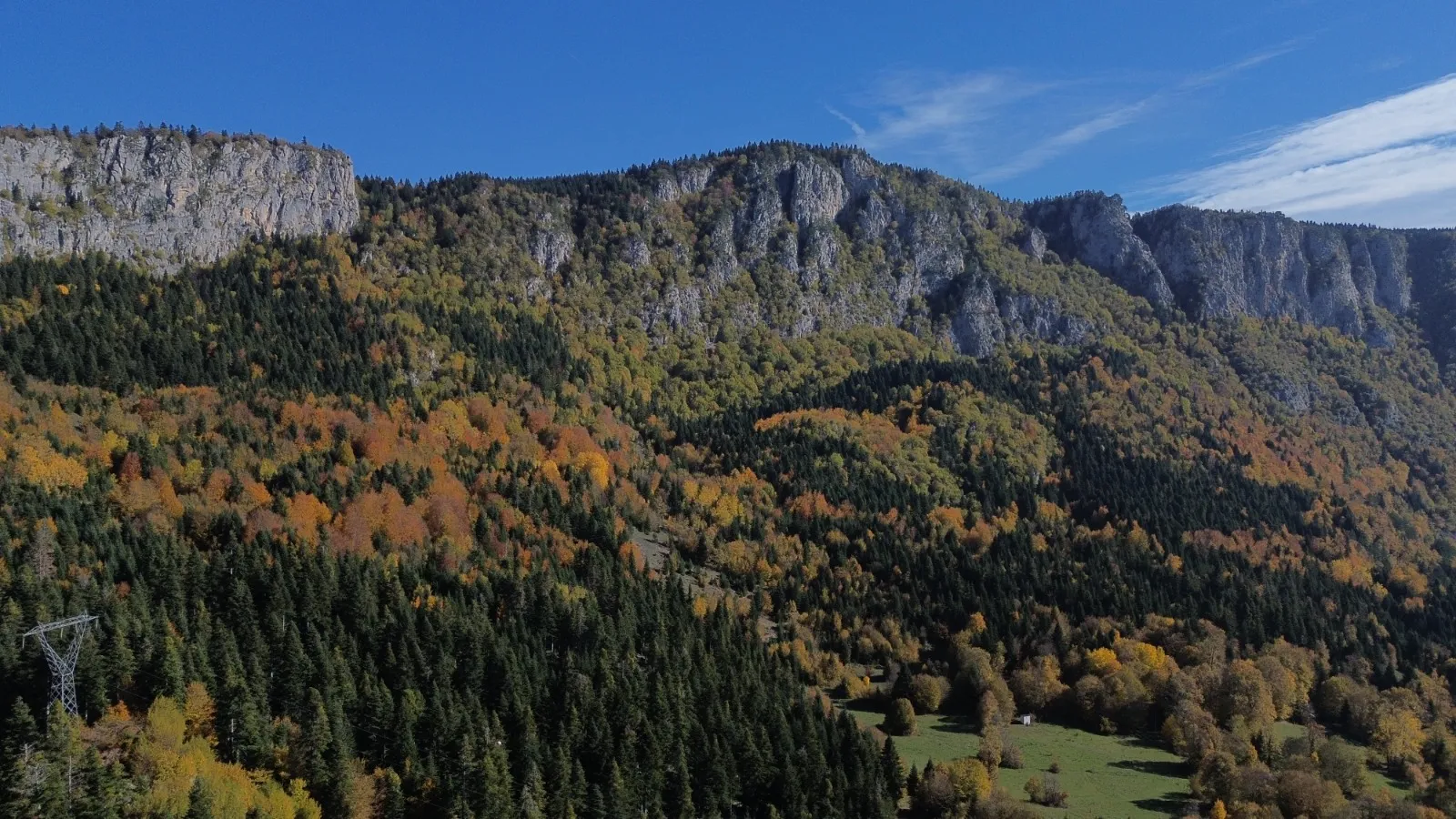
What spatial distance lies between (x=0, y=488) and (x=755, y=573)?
350 feet

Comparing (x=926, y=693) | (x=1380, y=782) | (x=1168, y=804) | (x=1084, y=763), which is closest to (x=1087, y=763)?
(x=1084, y=763)

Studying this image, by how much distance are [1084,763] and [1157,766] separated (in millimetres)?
8818

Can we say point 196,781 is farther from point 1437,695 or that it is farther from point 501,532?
point 1437,695

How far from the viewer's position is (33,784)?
198ft

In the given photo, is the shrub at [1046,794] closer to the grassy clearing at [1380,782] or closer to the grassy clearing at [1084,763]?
the grassy clearing at [1084,763]

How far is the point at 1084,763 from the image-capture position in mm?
106750

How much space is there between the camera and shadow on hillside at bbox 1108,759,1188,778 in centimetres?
10519

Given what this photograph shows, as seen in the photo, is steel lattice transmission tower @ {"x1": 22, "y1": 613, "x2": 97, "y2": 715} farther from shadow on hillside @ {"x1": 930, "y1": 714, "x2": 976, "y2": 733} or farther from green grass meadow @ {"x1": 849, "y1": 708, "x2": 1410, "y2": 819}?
shadow on hillside @ {"x1": 930, "y1": 714, "x2": 976, "y2": 733}

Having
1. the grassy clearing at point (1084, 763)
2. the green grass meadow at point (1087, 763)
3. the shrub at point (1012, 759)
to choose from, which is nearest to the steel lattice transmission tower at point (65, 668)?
the green grass meadow at point (1087, 763)

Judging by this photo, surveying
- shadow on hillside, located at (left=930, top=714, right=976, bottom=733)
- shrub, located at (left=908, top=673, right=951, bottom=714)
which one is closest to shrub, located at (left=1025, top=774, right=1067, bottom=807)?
shadow on hillside, located at (left=930, top=714, right=976, bottom=733)

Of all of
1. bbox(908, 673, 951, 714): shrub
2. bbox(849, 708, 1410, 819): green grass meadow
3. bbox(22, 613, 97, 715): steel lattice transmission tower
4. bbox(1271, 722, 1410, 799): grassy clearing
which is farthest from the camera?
bbox(908, 673, 951, 714): shrub

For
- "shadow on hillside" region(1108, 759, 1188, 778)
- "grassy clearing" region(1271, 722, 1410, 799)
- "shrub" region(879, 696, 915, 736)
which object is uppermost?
"shrub" region(879, 696, 915, 736)

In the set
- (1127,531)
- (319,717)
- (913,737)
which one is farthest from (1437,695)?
(319,717)

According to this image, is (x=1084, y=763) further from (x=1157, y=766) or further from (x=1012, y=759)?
(x=1012, y=759)
